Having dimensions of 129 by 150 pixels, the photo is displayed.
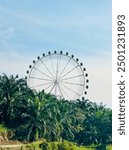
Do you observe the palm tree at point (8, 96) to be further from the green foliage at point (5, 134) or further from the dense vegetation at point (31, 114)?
the green foliage at point (5, 134)

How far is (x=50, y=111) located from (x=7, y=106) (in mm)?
5207

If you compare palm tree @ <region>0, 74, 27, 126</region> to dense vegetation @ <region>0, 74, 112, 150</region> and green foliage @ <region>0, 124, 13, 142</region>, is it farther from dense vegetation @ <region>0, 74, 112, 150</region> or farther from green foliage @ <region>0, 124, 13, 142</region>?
green foliage @ <region>0, 124, 13, 142</region>

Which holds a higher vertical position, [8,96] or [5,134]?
[8,96]

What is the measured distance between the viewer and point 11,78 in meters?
A: 51.0

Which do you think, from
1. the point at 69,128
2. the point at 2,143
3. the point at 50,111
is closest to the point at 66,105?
the point at 69,128

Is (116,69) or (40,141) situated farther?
(40,141)

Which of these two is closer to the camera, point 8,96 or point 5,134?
point 5,134

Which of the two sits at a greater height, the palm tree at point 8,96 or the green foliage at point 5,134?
the palm tree at point 8,96

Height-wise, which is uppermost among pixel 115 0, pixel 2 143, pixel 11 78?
pixel 11 78

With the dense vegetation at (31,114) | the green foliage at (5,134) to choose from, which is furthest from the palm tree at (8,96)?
the green foliage at (5,134)

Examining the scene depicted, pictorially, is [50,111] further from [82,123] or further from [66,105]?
[82,123]

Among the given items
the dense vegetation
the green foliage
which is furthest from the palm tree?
the green foliage

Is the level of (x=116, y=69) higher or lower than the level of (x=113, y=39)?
lower

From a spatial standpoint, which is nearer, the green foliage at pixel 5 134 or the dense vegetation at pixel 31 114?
the green foliage at pixel 5 134
